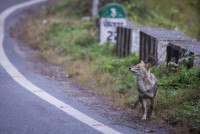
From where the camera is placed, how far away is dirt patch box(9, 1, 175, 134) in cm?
574

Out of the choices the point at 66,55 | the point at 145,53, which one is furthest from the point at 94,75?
the point at 66,55

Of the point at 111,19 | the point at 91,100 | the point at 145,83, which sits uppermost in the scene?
the point at 111,19

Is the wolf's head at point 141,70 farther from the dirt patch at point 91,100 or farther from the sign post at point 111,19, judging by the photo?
the sign post at point 111,19

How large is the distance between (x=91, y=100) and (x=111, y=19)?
19.4ft

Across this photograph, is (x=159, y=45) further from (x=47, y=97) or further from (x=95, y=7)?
(x=95, y=7)

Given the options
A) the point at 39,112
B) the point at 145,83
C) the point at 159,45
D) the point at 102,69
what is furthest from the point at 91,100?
the point at 102,69

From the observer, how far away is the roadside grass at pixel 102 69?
6.34m

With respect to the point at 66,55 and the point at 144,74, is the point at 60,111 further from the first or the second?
the point at 66,55

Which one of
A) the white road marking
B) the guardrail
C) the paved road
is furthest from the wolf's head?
the guardrail

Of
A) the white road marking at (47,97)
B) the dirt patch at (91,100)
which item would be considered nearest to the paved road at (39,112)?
the white road marking at (47,97)

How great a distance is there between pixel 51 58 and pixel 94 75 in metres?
3.05

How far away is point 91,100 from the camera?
24.7ft

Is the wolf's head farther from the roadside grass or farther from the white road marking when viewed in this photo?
the white road marking

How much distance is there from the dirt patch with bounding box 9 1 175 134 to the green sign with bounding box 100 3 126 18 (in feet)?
9.82
